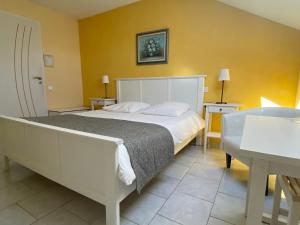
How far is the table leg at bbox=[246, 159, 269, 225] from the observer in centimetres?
72

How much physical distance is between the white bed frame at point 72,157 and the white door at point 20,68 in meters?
1.40

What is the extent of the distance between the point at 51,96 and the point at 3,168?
193 cm

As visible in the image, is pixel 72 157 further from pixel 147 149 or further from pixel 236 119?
pixel 236 119

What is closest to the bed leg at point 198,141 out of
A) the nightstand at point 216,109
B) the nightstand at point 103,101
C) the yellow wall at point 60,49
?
the nightstand at point 216,109

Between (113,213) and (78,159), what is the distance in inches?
18.0

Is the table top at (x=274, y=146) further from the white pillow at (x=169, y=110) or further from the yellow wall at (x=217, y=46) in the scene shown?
the yellow wall at (x=217, y=46)

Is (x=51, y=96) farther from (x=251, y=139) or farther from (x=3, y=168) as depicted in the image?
(x=251, y=139)

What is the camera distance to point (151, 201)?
1578 mm

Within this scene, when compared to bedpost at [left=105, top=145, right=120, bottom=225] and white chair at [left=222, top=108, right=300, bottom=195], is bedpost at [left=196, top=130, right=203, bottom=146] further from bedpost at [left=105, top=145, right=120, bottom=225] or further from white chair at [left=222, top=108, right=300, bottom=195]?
bedpost at [left=105, top=145, right=120, bottom=225]

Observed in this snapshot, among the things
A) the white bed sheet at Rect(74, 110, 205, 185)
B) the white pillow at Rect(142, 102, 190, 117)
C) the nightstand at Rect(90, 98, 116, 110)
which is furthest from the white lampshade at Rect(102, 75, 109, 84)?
the white bed sheet at Rect(74, 110, 205, 185)

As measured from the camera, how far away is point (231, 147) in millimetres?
1813

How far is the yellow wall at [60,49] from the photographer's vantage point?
3352mm

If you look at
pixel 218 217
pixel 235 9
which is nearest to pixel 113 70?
pixel 235 9

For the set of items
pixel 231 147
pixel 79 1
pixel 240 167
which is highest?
pixel 79 1
